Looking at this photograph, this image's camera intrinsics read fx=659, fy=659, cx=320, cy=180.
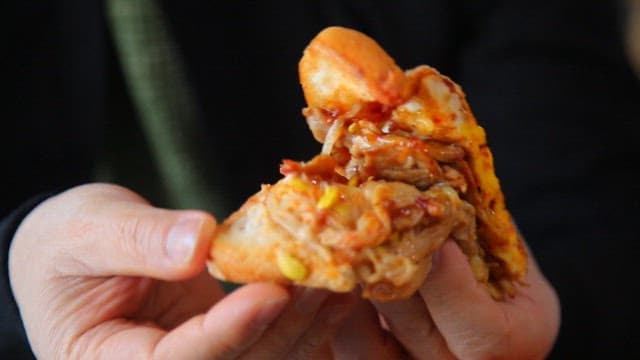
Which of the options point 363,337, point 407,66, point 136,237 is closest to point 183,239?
point 136,237

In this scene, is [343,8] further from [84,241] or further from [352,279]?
[352,279]

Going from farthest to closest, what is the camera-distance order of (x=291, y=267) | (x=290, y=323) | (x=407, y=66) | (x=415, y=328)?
(x=407, y=66), (x=415, y=328), (x=290, y=323), (x=291, y=267)

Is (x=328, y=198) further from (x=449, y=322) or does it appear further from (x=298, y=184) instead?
(x=449, y=322)

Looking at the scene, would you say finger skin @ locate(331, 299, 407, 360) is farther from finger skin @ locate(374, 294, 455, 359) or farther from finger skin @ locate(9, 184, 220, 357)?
finger skin @ locate(9, 184, 220, 357)

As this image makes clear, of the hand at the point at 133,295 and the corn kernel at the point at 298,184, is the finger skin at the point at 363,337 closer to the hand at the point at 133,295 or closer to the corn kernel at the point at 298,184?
the hand at the point at 133,295

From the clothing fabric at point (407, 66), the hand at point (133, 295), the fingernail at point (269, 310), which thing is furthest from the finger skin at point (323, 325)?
the clothing fabric at point (407, 66)
